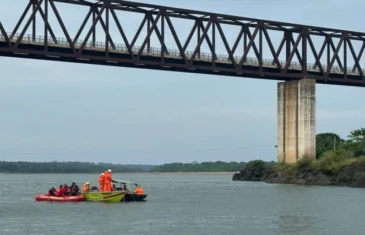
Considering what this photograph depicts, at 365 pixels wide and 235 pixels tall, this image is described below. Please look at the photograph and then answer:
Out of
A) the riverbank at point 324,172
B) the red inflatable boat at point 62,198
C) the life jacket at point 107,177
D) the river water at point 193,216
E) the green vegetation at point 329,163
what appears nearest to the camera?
the river water at point 193,216

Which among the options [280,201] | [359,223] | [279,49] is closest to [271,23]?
[279,49]

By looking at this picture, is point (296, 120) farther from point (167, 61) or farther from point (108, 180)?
point (108, 180)

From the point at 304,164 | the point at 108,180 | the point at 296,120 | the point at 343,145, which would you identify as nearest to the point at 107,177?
the point at 108,180

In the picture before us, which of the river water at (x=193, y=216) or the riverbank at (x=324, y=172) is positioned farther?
the riverbank at (x=324, y=172)

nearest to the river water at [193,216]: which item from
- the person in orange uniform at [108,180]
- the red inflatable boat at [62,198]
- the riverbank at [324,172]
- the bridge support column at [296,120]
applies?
the red inflatable boat at [62,198]

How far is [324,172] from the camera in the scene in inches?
4397

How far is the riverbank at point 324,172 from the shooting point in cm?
10500

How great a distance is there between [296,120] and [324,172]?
31.0 feet

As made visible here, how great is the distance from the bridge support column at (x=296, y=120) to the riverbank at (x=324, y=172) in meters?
2.22

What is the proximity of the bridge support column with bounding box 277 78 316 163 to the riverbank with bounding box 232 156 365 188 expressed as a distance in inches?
87.3

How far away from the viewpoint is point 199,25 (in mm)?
108625

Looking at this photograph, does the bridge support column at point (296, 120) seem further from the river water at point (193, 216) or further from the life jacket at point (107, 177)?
the life jacket at point (107, 177)

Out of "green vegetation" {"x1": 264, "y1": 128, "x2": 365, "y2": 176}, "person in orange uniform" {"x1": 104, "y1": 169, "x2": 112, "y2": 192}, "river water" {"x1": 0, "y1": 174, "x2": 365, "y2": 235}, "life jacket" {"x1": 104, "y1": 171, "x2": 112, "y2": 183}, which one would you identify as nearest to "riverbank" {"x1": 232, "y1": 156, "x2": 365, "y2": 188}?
"green vegetation" {"x1": 264, "y1": 128, "x2": 365, "y2": 176}

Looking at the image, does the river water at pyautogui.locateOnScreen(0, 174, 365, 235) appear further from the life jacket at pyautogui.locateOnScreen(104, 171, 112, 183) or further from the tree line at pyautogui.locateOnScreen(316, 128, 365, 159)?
the tree line at pyautogui.locateOnScreen(316, 128, 365, 159)
